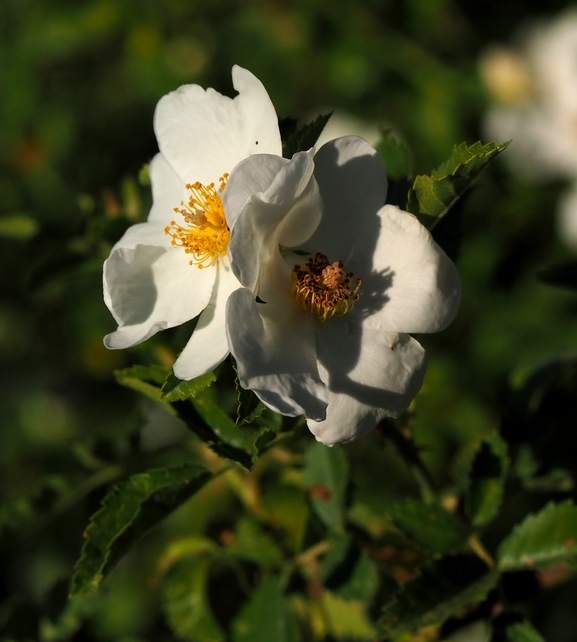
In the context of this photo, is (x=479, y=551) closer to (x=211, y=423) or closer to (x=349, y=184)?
(x=211, y=423)

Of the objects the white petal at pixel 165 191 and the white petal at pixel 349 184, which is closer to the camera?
the white petal at pixel 349 184

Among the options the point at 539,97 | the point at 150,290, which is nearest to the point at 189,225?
the point at 150,290

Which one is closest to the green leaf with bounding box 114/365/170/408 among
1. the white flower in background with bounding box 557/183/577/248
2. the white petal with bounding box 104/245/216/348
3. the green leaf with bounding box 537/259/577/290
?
the white petal with bounding box 104/245/216/348

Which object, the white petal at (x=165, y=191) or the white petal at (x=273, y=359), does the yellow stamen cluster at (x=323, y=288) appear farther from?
the white petal at (x=165, y=191)

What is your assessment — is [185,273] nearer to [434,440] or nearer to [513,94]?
[434,440]

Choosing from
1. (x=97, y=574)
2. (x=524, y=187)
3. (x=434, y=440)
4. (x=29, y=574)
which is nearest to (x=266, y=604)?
(x=97, y=574)

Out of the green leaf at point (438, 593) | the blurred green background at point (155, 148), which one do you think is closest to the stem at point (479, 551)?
the green leaf at point (438, 593)
